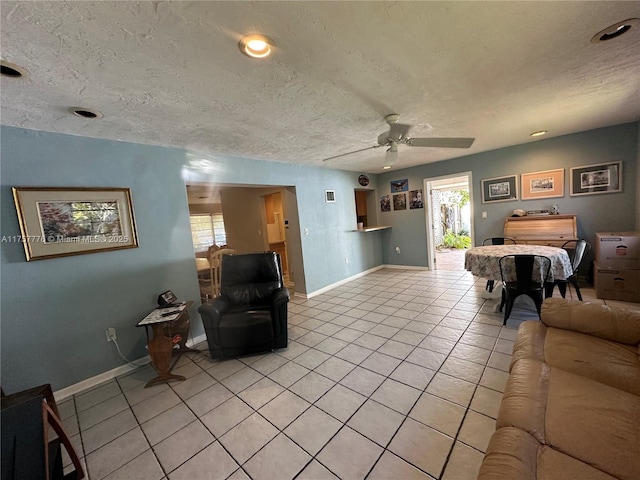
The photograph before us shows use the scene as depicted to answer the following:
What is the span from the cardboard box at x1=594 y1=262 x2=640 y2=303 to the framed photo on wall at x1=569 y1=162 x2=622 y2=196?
4.03ft

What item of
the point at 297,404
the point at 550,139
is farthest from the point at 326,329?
the point at 550,139

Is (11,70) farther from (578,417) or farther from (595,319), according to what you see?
(595,319)

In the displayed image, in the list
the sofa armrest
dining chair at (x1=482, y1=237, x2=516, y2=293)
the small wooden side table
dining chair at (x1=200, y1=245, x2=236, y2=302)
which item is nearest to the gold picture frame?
the small wooden side table

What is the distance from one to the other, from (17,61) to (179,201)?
1.67 meters

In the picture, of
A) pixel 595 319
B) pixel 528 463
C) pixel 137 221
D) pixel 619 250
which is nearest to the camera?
pixel 528 463

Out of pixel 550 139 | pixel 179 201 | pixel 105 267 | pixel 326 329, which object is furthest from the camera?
pixel 550 139

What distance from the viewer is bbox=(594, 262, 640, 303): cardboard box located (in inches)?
121

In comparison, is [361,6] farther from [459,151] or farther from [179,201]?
[459,151]

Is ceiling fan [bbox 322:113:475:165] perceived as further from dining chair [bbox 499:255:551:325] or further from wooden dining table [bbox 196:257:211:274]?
wooden dining table [bbox 196:257:211:274]

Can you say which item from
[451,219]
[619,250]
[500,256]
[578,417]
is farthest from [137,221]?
[451,219]

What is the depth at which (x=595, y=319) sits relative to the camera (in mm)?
1631

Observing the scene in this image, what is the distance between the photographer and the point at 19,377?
2041mm

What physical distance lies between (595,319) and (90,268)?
4077 mm

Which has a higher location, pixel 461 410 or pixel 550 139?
pixel 550 139
